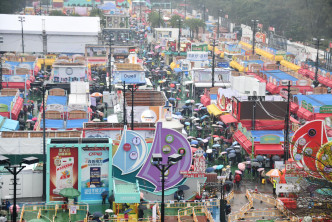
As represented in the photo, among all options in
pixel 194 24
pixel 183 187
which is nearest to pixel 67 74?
pixel 183 187

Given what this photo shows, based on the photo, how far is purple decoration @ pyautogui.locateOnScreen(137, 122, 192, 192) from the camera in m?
27.0

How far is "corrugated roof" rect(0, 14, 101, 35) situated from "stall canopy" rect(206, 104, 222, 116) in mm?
34219

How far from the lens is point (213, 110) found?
137 feet

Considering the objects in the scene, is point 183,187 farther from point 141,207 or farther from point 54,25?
point 54,25

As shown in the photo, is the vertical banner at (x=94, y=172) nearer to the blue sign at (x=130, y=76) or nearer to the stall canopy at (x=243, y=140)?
the stall canopy at (x=243, y=140)

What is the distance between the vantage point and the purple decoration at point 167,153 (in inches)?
1061

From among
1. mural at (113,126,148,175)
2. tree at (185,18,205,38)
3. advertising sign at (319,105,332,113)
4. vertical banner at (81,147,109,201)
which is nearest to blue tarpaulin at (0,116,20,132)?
mural at (113,126,148,175)

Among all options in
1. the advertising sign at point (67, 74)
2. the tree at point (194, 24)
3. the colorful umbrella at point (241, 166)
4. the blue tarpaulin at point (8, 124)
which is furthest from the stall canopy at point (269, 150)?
the tree at point (194, 24)

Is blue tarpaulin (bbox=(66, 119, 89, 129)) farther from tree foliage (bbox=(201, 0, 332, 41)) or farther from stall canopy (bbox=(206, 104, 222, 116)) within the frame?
tree foliage (bbox=(201, 0, 332, 41))

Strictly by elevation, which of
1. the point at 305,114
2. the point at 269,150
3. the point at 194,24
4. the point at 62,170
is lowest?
the point at 269,150

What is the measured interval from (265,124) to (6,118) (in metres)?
13.5

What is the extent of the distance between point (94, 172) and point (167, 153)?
2.95m

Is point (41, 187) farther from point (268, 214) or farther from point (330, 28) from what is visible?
point (330, 28)

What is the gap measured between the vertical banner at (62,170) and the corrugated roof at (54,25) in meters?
49.3
